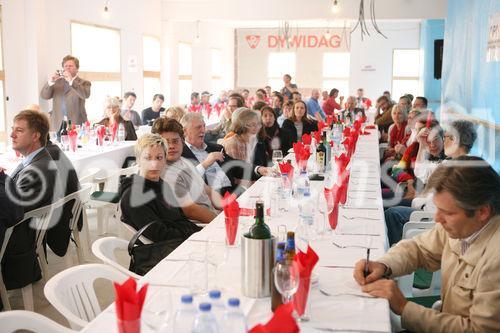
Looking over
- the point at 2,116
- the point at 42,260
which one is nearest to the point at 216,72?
the point at 2,116

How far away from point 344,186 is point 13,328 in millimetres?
2154

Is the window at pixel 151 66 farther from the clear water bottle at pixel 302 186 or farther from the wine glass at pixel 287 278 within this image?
the wine glass at pixel 287 278

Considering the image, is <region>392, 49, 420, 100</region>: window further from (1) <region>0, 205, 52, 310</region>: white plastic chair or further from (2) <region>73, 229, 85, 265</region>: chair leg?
(1) <region>0, 205, 52, 310</region>: white plastic chair

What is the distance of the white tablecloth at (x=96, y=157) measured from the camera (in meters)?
5.55

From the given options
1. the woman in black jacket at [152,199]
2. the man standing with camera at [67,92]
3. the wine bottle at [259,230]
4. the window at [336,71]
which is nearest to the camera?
the wine bottle at [259,230]

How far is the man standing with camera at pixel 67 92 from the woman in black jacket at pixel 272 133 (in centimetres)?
250

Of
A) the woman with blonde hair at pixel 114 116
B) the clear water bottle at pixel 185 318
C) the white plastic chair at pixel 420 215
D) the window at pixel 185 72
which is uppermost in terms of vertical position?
the window at pixel 185 72

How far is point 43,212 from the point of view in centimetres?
375

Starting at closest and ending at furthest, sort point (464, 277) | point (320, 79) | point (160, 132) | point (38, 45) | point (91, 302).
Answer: point (464, 277) < point (91, 302) < point (160, 132) < point (38, 45) < point (320, 79)

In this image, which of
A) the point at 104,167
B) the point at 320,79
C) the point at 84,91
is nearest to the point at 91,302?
the point at 104,167

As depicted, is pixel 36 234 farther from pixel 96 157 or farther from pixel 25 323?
pixel 96 157

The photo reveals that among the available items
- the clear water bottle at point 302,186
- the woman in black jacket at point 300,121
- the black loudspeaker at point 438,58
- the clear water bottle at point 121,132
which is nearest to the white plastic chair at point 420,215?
the clear water bottle at point 302,186

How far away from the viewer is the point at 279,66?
20906 millimetres

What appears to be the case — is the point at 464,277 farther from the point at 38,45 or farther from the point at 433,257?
the point at 38,45
